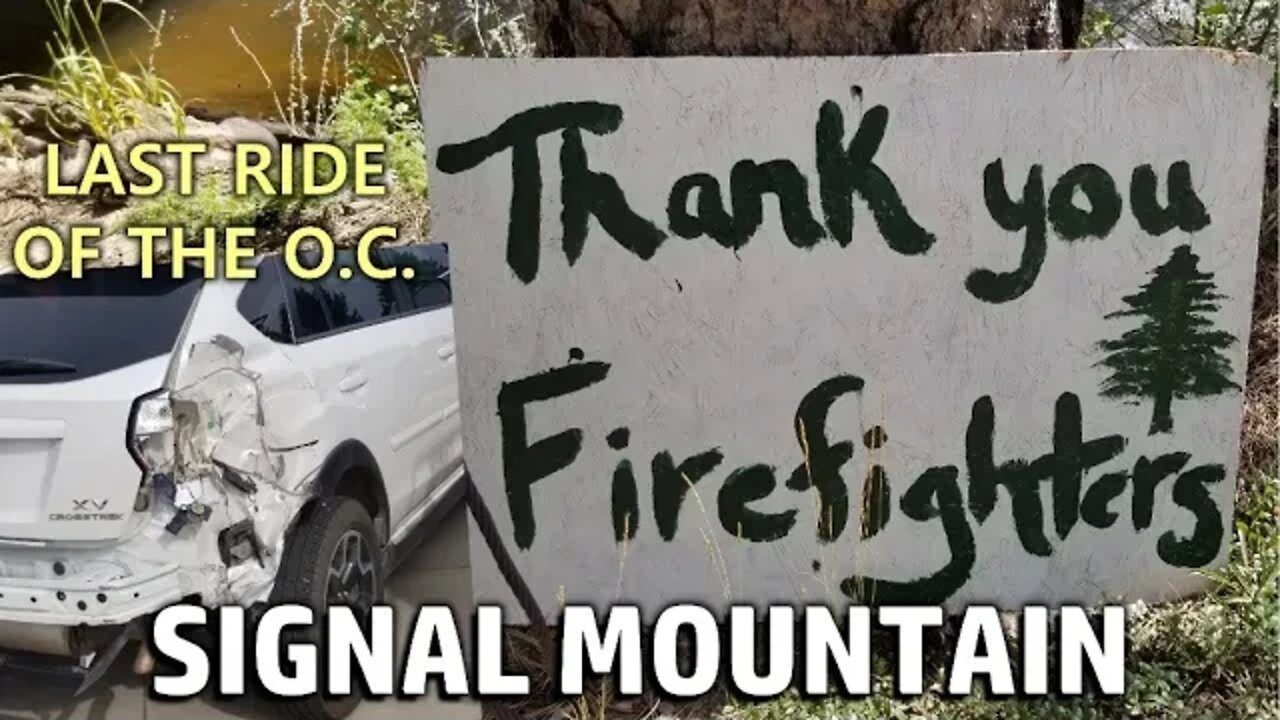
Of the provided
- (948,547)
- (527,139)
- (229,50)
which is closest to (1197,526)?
(948,547)

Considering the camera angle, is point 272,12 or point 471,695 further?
point 272,12

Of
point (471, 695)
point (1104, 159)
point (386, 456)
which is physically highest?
point (1104, 159)

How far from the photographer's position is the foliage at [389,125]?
252 centimetres

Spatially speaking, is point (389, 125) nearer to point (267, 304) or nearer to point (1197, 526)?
point (267, 304)

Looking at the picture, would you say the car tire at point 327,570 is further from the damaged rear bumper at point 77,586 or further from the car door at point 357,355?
the damaged rear bumper at point 77,586

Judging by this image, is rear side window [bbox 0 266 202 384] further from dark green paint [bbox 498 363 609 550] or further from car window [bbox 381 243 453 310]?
A: dark green paint [bbox 498 363 609 550]

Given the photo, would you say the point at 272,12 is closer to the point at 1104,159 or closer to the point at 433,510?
the point at 433,510

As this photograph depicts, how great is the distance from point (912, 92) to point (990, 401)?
628 millimetres

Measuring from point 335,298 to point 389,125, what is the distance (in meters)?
1.19

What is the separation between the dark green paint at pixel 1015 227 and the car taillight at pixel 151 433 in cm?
145

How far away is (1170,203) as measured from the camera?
84.3 inches

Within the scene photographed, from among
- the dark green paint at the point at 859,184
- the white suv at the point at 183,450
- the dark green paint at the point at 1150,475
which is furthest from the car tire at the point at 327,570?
the dark green paint at the point at 1150,475

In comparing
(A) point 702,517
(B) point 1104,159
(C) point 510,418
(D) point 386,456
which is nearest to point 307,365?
(D) point 386,456

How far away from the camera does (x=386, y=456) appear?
2.01 m
